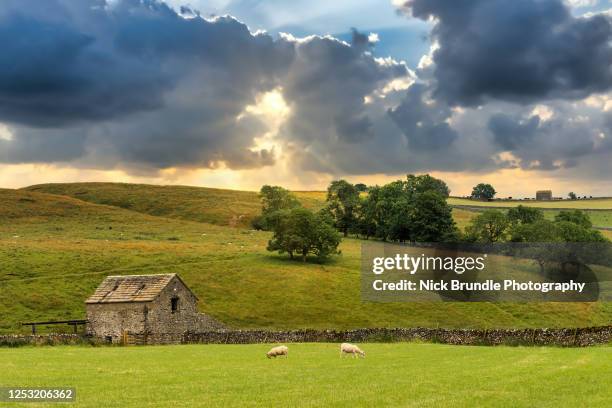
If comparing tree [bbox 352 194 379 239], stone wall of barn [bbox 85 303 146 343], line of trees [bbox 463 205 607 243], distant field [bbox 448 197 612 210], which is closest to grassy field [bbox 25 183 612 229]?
distant field [bbox 448 197 612 210]

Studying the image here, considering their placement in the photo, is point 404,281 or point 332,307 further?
point 404,281

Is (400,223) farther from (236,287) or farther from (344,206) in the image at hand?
(236,287)

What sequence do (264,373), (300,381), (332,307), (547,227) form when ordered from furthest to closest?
1. (547,227)
2. (332,307)
3. (264,373)
4. (300,381)

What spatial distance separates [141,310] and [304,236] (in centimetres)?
3952

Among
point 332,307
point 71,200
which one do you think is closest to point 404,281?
point 332,307

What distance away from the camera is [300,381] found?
23328mm

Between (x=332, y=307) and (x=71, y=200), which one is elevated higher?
(x=71, y=200)

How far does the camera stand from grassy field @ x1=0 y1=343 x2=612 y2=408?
61.3 ft

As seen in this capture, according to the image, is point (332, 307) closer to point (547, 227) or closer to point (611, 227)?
point (547, 227)

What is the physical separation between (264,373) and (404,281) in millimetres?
62368

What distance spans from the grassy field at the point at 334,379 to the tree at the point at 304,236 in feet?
186

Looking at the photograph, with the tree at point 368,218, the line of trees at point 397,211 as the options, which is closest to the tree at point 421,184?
the line of trees at point 397,211

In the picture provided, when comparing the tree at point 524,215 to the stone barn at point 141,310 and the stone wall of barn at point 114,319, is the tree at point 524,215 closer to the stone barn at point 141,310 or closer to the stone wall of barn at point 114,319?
the stone barn at point 141,310

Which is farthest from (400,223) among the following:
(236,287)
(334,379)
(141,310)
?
(334,379)
